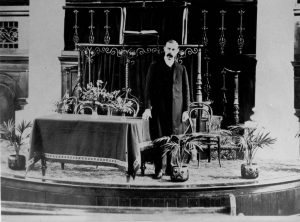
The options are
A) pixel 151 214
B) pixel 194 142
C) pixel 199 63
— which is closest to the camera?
pixel 151 214

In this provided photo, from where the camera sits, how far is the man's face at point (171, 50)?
5.33 m

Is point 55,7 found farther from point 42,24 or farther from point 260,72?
point 260,72

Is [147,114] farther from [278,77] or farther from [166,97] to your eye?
[278,77]

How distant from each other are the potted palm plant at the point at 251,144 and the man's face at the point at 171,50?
108 cm

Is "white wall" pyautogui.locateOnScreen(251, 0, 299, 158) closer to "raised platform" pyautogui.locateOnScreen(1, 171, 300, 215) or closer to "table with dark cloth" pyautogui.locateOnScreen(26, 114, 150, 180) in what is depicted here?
"raised platform" pyautogui.locateOnScreen(1, 171, 300, 215)

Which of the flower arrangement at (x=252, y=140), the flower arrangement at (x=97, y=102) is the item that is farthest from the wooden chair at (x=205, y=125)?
the flower arrangement at (x=97, y=102)

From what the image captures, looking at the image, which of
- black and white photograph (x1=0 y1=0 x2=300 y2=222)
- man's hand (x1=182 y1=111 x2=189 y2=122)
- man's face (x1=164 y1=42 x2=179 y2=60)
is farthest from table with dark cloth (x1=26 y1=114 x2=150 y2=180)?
man's face (x1=164 y1=42 x2=179 y2=60)

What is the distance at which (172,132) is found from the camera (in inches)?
204

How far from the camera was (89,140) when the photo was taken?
16.4 ft

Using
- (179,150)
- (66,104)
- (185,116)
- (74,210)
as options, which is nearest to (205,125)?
(185,116)

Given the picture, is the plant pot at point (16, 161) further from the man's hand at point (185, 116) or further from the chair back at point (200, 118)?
the chair back at point (200, 118)

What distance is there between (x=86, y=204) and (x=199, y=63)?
2.06 m

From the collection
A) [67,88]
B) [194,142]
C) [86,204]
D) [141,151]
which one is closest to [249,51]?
[194,142]

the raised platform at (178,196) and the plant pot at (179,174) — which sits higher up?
the plant pot at (179,174)
